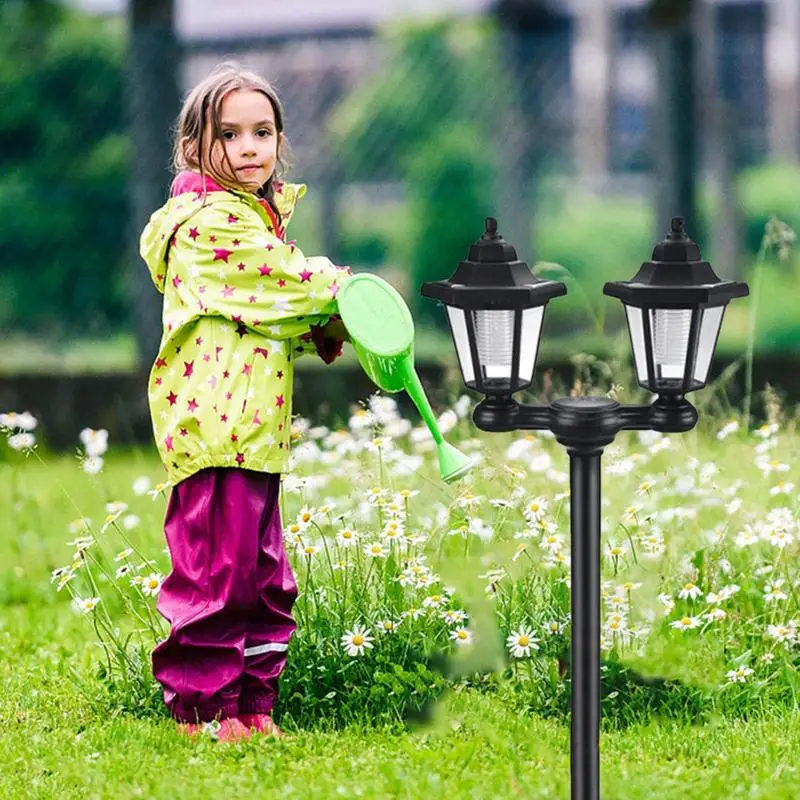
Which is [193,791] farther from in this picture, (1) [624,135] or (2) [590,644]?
(1) [624,135]

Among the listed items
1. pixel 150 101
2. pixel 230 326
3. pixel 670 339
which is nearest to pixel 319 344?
pixel 230 326

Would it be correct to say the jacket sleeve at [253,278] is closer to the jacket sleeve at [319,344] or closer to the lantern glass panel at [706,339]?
the jacket sleeve at [319,344]

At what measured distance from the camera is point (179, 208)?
3199 millimetres

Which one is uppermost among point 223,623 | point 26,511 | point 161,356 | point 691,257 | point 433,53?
point 433,53

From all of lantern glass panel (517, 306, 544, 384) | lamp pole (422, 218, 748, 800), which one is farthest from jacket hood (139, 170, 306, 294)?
lantern glass panel (517, 306, 544, 384)

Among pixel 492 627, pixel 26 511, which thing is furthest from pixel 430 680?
pixel 26 511

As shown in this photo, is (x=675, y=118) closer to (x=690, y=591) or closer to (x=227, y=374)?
(x=690, y=591)

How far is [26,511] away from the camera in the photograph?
5.92m

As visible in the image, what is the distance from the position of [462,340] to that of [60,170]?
21.3ft

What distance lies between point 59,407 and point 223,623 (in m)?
4.38

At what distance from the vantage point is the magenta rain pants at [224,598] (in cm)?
318

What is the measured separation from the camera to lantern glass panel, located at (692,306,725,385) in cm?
265

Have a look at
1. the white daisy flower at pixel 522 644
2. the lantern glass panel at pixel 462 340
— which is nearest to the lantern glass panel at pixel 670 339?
the lantern glass panel at pixel 462 340

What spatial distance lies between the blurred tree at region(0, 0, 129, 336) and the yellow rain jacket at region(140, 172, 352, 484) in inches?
212
